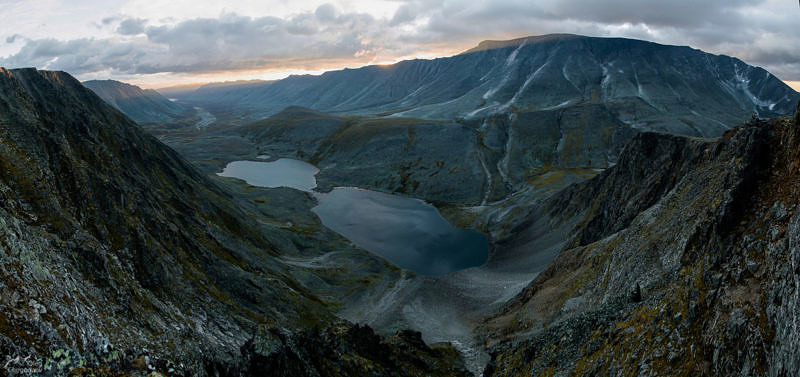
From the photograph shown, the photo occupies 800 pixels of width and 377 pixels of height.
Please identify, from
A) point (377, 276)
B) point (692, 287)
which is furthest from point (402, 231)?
point (692, 287)

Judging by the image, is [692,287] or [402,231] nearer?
[692,287]

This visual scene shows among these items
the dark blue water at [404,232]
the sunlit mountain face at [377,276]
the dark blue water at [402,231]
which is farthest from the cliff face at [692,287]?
the dark blue water at [402,231]

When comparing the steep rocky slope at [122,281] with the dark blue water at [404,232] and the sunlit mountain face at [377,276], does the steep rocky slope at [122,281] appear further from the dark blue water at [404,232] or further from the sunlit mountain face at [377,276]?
the dark blue water at [404,232]

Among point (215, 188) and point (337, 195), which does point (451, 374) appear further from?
point (337, 195)

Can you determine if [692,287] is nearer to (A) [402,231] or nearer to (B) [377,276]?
(B) [377,276]

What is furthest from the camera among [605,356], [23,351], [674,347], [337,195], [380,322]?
[337,195]

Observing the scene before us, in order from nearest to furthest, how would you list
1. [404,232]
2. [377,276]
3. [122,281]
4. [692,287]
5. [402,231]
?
[692,287]
[122,281]
[377,276]
[404,232]
[402,231]

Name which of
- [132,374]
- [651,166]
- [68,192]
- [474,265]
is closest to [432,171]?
[474,265]
